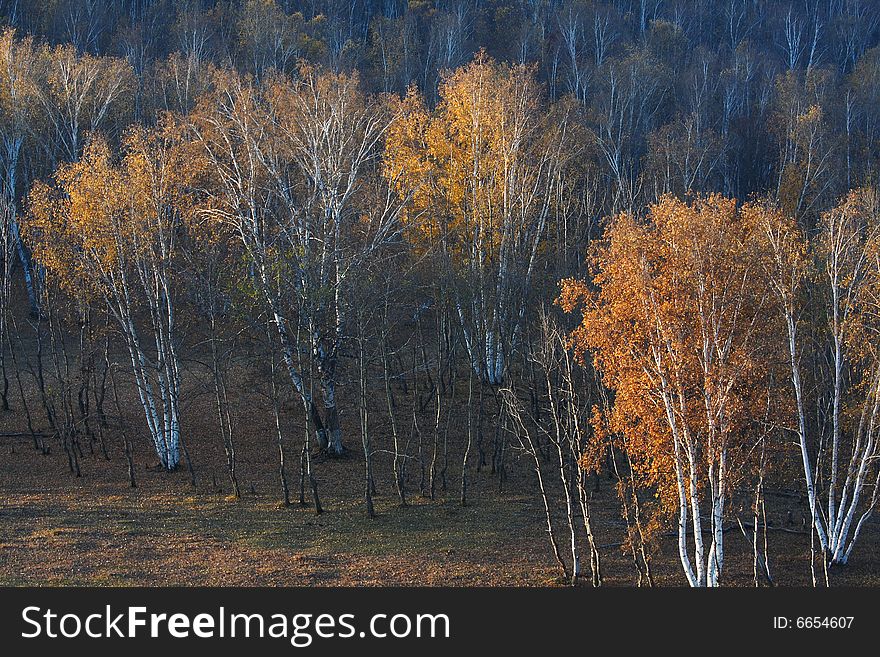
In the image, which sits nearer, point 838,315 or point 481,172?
point 838,315

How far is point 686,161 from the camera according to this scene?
43.8 metres

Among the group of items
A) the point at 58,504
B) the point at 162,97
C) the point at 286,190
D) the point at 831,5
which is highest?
the point at 831,5

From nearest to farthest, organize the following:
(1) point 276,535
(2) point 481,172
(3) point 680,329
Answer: (3) point 680,329
(1) point 276,535
(2) point 481,172

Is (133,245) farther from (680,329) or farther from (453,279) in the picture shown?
(680,329)

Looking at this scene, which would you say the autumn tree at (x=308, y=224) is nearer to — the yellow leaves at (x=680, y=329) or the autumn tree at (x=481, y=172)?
the autumn tree at (x=481, y=172)

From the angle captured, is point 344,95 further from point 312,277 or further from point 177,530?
point 177,530

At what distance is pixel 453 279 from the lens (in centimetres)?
2838

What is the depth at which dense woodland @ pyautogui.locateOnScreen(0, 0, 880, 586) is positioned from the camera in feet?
58.2

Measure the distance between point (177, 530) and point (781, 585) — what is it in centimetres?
1297

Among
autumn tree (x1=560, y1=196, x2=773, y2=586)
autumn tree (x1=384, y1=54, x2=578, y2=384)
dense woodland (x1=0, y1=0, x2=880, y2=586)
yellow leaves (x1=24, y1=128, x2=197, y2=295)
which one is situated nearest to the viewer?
autumn tree (x1=560, y1=196, x2=773, y2=586)

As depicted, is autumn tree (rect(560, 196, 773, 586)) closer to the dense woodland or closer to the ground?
the dense woodland

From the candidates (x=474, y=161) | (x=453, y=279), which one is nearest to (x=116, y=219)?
(x=453, y=279)

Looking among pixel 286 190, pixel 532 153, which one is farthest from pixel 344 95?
pixel 532 153

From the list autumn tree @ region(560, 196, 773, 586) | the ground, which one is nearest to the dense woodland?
autumn tree @ region(560, 196, 773, 586)
